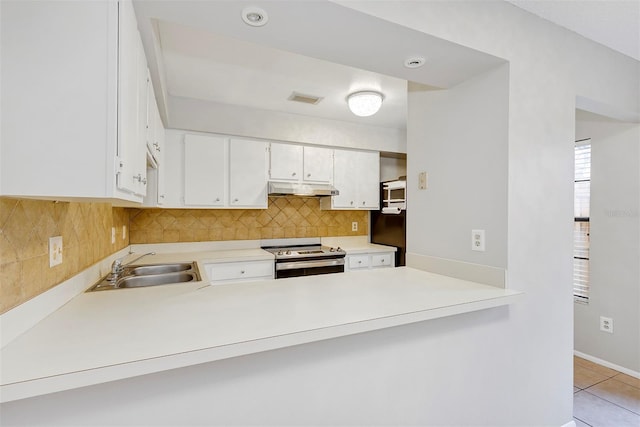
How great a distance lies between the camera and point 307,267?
3.23 meters

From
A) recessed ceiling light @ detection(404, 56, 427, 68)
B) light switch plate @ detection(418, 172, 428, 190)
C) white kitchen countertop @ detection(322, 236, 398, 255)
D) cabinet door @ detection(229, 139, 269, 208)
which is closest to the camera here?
recessed ceiling light @ detection(404, 56, 427, 68)

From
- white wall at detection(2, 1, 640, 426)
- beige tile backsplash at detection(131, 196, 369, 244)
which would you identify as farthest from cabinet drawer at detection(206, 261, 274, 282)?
white wall at detection(2, 1, 640, 426)

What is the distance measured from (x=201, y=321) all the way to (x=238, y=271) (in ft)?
6.49

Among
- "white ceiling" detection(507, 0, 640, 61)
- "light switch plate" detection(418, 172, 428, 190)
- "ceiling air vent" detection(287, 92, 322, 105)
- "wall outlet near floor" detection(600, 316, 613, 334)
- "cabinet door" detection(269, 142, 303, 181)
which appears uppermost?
"white ceiling" detection(507, 0, 640, 61)

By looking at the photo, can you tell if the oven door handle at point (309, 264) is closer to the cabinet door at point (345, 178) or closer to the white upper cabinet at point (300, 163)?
the cabinet door at point (345, 178)

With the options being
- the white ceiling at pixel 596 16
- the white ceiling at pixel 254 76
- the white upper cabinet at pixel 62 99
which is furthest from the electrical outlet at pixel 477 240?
the white upper cabinet at pixel 62 99

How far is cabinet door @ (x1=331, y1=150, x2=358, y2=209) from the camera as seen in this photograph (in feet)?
12.3

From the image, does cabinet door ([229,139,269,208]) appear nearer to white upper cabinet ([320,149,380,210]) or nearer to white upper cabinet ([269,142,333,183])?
white upper cabinet ([269,142,333,183])

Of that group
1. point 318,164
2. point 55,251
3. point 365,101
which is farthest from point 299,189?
point 55,251

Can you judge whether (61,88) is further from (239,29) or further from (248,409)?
(248,409)

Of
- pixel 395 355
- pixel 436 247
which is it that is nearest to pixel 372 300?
pixel 395 355

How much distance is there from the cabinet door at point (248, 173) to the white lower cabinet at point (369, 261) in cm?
121

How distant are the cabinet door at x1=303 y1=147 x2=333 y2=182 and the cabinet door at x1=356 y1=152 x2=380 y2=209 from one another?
420 mm

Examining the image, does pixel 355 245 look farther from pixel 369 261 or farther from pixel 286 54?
pixel 286 54
